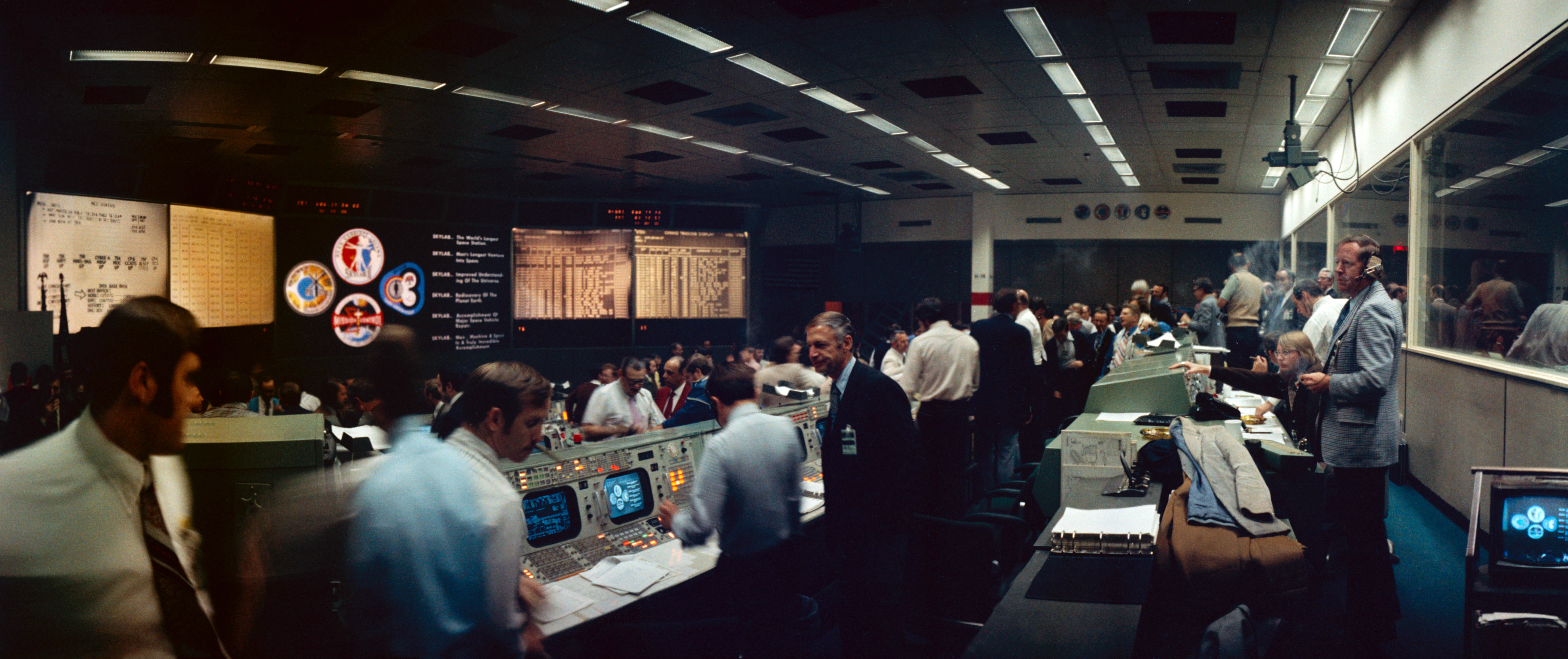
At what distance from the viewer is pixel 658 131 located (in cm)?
726

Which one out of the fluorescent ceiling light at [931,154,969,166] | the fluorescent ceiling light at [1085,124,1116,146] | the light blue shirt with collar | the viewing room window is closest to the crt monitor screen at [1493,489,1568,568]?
the viewing room window

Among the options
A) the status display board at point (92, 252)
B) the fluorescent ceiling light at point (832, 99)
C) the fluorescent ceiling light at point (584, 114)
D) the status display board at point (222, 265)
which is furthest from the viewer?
the status display board at point (222, 265)

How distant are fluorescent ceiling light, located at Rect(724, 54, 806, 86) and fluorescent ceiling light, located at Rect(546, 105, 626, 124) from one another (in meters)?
1.78

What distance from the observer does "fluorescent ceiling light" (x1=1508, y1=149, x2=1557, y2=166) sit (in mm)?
3248

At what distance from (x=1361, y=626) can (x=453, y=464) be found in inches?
112

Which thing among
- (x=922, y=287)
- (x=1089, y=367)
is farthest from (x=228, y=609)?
(x=922, y=287)

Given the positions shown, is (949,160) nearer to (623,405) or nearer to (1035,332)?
(1035,332)

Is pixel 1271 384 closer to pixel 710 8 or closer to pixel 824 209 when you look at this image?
pixel 710 8

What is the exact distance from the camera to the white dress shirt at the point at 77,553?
1.08 m

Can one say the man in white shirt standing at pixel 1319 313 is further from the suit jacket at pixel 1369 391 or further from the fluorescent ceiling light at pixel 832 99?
the fluorescent ceiling light at pixel 832 99

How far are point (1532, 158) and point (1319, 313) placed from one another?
1329 millimetres

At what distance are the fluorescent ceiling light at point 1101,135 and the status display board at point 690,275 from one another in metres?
5.39

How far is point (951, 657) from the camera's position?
2.54m

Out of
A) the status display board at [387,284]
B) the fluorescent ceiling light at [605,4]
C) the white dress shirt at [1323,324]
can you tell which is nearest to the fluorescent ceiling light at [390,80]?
the fluorescent ceiling light at [605,4]
